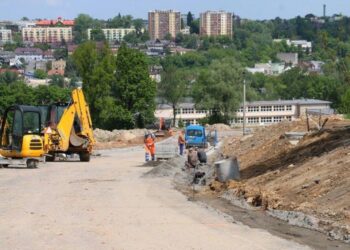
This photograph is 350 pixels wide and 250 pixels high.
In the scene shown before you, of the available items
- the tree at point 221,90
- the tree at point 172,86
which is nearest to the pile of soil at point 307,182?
the tree at point 221,90

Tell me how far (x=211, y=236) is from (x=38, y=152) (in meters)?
22.2

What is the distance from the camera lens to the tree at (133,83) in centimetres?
8656

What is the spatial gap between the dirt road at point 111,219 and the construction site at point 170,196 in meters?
0.02

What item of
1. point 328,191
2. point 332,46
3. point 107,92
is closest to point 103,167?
point 332,46

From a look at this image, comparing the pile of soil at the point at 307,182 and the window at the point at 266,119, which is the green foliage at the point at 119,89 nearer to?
the window at the point at 266,119

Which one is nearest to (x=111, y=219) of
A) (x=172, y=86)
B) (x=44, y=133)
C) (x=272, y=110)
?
(x=44, y=133)

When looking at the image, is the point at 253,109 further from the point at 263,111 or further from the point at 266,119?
the point at 266,119

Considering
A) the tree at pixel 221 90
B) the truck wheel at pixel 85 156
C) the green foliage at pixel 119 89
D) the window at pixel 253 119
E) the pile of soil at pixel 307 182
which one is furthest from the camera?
the window at pixel 253 119

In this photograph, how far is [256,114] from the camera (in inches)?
5074

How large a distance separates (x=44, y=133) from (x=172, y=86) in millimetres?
68890

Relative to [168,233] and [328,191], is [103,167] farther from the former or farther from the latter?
[168,233]

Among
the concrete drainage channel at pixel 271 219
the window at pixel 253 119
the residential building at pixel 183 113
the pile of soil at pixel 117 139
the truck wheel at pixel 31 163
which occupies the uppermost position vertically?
the concrete drainage channel at pixel 271 219

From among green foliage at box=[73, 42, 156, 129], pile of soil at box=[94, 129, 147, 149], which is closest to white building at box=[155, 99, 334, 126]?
green foliage at box=[73, 42, 156, 129]

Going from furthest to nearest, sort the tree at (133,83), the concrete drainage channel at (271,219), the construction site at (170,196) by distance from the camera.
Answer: the tree at (133,83), the construction site at (170,196), the concrete drainage channel at (271,219)
